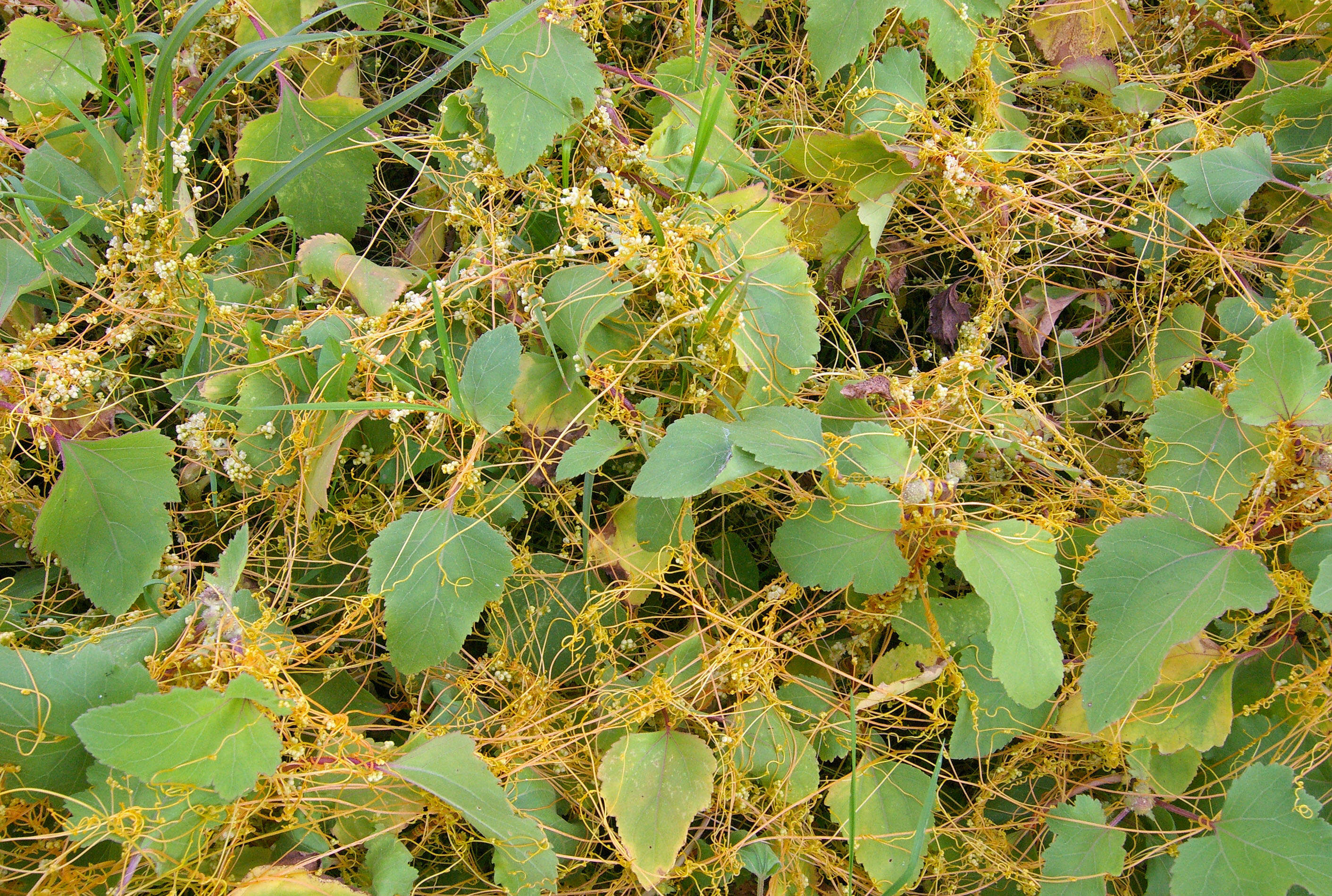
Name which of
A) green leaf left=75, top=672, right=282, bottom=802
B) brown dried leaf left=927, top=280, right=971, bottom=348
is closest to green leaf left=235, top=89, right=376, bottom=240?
green leaf left=75, top=672, right=282, bottom=802

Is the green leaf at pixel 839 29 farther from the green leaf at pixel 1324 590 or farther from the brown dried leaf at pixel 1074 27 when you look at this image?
the green leaf at pixel 1324 590

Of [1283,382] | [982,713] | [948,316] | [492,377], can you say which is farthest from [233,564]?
[1283,382]

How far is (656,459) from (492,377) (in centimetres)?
28

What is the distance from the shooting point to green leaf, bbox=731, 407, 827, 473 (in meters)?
1.08

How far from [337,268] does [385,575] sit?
55 centimetres

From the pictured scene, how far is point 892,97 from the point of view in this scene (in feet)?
4.85

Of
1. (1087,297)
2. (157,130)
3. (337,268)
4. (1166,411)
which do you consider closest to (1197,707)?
(1166,411)

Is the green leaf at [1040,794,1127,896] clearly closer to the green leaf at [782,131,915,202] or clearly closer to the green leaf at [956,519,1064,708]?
the green leaf at [956,519,1064,708]

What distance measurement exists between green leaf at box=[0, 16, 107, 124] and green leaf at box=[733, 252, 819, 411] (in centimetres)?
119

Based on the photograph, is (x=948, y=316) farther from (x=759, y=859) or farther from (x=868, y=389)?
(x=759, y=859)

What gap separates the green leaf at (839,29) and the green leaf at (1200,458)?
75 cm

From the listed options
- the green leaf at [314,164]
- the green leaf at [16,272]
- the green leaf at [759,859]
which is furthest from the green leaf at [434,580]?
the green leaf at [16,272]

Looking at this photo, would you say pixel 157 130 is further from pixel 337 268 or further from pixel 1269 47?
pixel 1269 47

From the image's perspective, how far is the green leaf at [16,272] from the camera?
1320 mm
